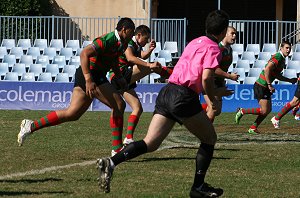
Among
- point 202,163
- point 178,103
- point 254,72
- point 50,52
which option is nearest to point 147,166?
point 202,163

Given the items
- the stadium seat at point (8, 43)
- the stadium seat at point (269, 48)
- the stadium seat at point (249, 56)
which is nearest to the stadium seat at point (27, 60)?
the stadium seat at point (8, 43)

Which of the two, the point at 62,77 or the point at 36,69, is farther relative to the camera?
the point at 36,69

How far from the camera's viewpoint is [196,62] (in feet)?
29.2

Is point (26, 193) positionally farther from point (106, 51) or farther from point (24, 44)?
point (24, 44)

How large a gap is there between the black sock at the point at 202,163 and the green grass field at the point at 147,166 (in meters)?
0.40

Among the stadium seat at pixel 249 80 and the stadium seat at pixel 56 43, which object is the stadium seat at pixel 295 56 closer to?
the stadium seat at pixel 249 80

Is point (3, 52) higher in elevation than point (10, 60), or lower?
higher

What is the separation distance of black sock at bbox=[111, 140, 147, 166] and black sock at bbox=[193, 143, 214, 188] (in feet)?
1.90

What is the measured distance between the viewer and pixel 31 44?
31.1m

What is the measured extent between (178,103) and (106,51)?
3.14m

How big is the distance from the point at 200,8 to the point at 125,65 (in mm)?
22281

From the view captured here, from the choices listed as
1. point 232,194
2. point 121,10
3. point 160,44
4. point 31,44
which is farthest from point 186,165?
point 121,10

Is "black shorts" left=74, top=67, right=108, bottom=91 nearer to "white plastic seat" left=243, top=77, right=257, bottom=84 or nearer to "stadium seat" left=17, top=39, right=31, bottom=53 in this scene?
"white plastic seat" left=243, top=77, right=257, bottom=84

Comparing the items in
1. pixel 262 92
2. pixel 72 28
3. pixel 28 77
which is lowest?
pixel 28 77
